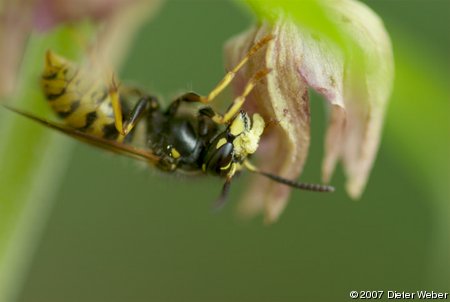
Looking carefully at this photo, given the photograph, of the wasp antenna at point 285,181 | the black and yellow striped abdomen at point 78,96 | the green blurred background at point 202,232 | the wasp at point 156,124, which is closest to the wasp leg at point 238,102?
the wasp at point 156,124

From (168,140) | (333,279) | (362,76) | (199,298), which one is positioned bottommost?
(199,298)

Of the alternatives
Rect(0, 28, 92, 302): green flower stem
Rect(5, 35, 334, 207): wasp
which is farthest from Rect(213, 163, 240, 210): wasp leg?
Rect(0, 28, 92, 302): green flower stem

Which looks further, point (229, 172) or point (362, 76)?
point (229, 172)

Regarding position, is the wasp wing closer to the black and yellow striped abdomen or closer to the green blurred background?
the black and yellow striped abdomen

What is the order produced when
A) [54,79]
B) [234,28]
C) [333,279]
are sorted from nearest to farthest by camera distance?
[54,79] → [234,28] → [333,279]

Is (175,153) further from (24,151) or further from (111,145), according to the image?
(24,151)

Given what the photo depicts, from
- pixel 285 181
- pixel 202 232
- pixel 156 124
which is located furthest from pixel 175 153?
pixel 202 232

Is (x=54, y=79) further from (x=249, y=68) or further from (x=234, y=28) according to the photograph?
(x=234, y=28)

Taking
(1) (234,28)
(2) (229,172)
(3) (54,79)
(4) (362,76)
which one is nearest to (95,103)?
(3) (54,79)
